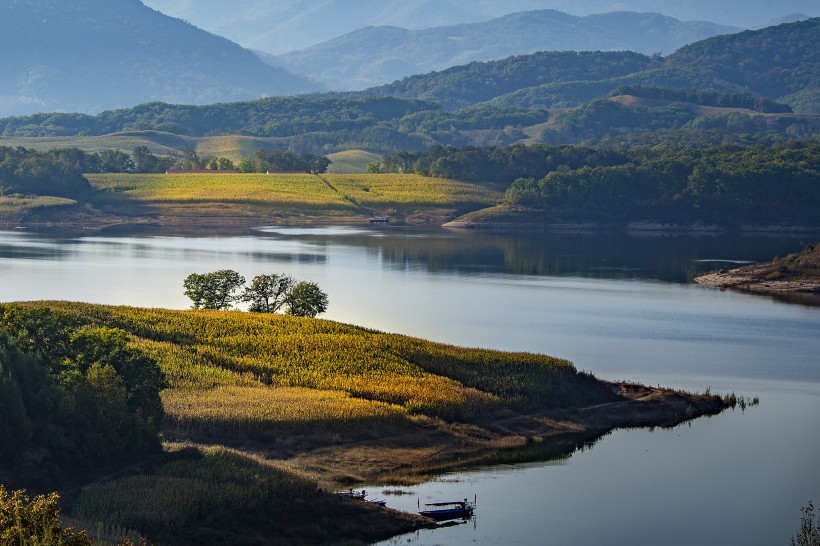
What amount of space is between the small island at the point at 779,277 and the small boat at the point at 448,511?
7661 centimetres

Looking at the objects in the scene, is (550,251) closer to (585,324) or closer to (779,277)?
(779,277)

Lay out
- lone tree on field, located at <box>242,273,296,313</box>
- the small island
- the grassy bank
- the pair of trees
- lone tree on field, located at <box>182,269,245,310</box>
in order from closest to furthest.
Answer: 1. the grassy bank
2. the pair of trees
3. lone tree on field, located at <box>242,273,296,313</box>
4. lone tree on field, located at <box>182,269,245,310</box>
5. the small island

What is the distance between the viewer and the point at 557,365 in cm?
6625

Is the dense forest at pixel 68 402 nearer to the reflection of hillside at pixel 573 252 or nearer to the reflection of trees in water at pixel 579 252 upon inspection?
the reflection of hillside at pixel 573 252

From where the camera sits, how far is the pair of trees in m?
83.8

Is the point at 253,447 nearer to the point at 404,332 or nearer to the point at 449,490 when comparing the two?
the point at 449,490

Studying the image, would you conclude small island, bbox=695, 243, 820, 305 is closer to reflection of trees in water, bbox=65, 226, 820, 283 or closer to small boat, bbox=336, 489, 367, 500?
reflection of trees in water, bbox=65, 226, 820, 283

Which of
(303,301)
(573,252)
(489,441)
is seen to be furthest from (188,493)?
(573,252)

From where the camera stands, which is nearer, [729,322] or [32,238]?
[729,322]

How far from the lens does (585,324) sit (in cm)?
9244

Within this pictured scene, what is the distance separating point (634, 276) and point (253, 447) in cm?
8539

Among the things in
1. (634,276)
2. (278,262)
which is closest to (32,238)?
(278,262)

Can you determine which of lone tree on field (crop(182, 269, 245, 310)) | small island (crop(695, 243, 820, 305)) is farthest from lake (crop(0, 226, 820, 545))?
lone tree on field (crop(182, 269, 245, 310))

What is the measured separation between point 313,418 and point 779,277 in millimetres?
82340
